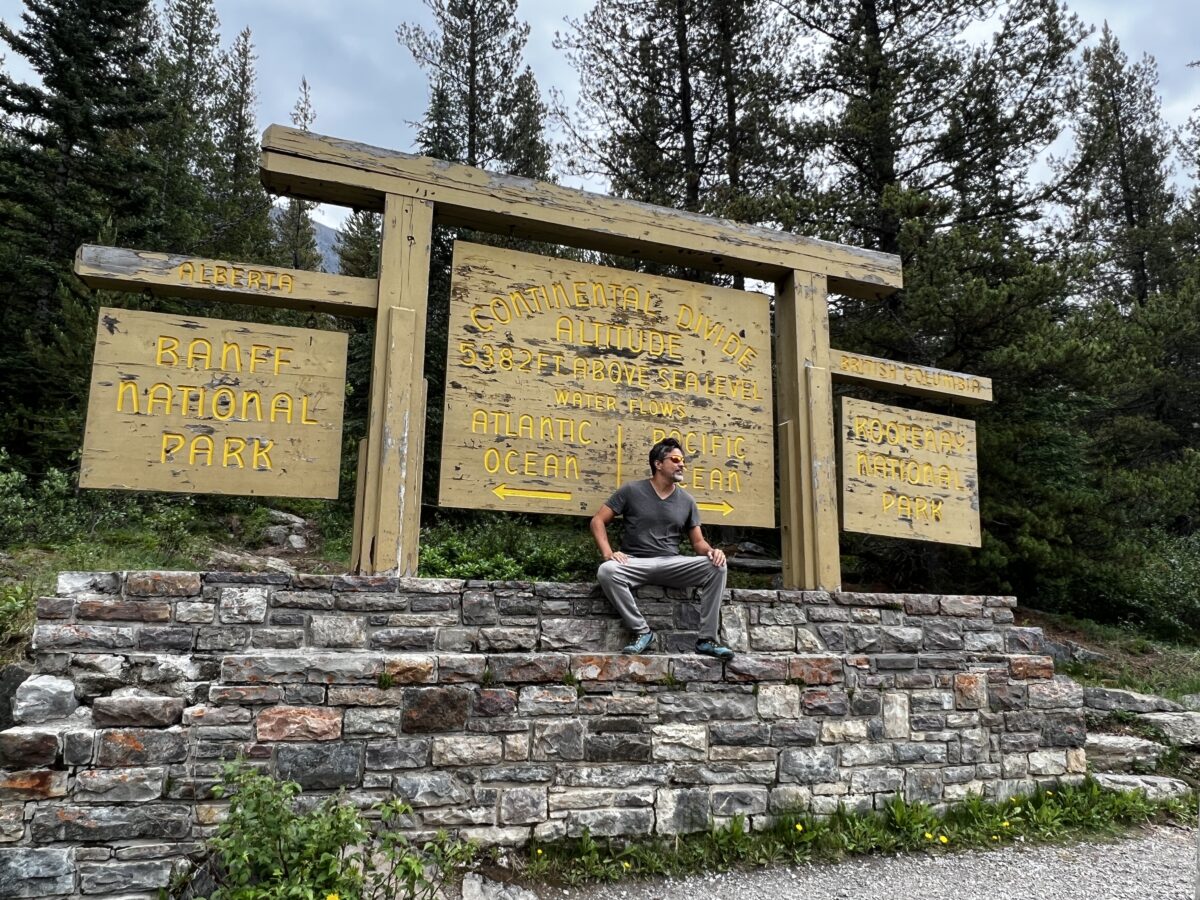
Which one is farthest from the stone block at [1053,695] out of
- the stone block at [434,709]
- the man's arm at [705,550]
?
the stone block at [434,709]

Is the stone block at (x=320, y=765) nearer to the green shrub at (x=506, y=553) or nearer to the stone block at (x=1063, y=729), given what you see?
the stone block at (x=1063, y=729)

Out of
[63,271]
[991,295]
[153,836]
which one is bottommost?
[153,836]

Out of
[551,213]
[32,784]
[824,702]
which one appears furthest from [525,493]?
[32,784]

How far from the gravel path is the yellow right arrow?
2062 mm

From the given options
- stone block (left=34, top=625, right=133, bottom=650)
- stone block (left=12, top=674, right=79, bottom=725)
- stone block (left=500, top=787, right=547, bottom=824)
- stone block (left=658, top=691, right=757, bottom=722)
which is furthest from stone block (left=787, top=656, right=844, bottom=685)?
stone block (left=12, top=674, right=79, bottom=725)

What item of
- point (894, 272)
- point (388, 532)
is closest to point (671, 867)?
point (388, 532)

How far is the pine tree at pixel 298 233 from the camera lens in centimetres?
2266

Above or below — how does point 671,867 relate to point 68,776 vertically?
below

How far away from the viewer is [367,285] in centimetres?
434

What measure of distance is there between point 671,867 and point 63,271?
1363 cm

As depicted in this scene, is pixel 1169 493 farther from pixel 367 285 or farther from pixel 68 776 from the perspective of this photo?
pixel 68 776

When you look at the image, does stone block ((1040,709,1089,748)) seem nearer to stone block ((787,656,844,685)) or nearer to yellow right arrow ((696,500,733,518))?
stone block ((787,656,844,685))

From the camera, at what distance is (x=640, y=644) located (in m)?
4.14

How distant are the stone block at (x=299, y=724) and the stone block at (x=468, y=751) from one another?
47 cm
